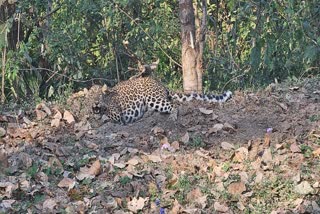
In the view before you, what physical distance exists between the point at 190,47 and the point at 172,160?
284 cm

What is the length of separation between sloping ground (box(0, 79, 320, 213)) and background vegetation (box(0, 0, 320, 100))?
7.63 ft

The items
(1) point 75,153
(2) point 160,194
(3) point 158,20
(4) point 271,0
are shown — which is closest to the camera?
(2) point 160,194

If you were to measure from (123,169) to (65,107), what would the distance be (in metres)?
2.30

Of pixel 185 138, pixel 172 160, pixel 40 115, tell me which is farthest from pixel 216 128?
pixel 40 115

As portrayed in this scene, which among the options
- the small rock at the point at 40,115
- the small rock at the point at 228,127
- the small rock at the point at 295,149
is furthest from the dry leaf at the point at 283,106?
the small rock at the point at 40,115

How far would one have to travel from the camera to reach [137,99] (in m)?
8.87

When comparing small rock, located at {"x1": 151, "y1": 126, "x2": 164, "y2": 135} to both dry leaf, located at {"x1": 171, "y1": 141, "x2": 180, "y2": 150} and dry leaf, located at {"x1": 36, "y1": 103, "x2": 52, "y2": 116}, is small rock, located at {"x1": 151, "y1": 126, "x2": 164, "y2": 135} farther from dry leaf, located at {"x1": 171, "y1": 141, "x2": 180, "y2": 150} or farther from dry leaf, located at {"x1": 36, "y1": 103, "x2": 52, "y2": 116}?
dry leaf, located at {"x1": 36, "y1": 103, "x2": 52, "y2": 116}

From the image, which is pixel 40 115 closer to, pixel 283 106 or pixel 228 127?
pixel 228 127

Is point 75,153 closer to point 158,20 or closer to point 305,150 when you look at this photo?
point 305,150

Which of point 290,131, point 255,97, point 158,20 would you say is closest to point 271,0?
point 255,97

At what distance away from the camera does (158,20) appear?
11.9m

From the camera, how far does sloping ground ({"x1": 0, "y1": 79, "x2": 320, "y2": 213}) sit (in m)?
5.96

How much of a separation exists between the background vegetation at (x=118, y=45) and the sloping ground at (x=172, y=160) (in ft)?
7.63

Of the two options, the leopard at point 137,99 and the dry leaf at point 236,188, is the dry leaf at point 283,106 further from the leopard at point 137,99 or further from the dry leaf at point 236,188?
the dry leaf at point 236,188
